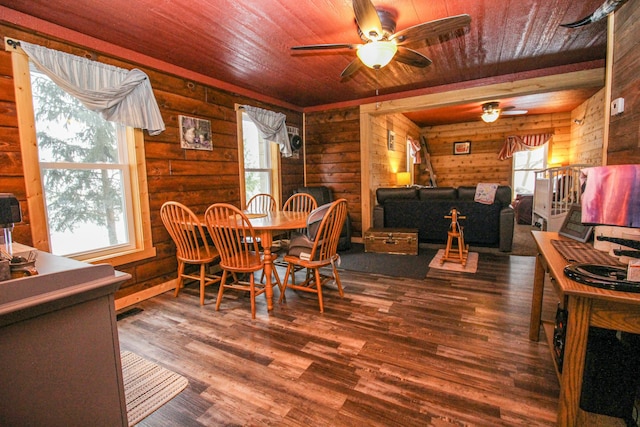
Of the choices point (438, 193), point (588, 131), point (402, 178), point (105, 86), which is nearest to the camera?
point (105, 86)

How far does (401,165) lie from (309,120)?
8.76ft

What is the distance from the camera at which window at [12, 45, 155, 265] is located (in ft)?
7.18

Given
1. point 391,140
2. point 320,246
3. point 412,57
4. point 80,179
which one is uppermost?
point 412,57

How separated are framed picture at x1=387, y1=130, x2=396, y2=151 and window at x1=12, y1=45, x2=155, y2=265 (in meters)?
4.38

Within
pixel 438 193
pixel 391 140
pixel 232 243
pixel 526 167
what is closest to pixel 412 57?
pixel 232 243

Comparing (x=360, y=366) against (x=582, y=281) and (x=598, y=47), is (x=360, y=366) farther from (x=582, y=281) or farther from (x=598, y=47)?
(x=598, y=47)

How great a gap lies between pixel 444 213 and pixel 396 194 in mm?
724

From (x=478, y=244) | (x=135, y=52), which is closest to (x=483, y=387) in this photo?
(x=478, y=244)

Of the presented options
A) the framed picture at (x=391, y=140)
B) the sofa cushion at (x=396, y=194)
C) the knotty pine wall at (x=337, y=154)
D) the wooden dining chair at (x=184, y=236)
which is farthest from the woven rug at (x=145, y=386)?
the framed picture at (x=391, y=140)

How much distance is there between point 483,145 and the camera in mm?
8102

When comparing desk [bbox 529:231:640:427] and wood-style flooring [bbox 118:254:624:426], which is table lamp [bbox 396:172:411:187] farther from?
desk [bbox 529:231:640:427]

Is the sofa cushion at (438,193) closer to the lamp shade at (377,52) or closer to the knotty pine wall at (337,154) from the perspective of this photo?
the knotty pine wall at (337,154)

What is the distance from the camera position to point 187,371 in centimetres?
177

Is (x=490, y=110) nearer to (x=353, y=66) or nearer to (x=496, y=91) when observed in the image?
(x=496, y=91)
